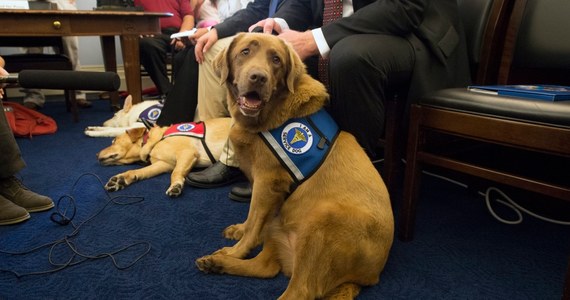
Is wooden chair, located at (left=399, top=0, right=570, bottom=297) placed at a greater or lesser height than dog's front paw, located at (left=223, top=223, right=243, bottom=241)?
greater

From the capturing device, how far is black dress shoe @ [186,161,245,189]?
229cm

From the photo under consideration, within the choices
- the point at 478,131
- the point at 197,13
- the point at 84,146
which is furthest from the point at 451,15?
the point at 197,13

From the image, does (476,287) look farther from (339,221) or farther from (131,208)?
(131,208)

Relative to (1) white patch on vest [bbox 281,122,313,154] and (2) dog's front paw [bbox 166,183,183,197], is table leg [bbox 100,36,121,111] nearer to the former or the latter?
(2) dog's front paw [bbox 166,183,183,197]

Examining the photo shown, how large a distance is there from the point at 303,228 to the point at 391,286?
0.43m

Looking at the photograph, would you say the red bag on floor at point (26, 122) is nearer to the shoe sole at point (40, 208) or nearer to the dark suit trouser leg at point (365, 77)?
the shoe sole at point (40, 208)

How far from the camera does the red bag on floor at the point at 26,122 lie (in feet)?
11.0

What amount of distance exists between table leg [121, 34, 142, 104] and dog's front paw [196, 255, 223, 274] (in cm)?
257

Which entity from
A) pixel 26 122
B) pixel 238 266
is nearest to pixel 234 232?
pixel 238 266

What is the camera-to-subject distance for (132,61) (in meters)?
3.42

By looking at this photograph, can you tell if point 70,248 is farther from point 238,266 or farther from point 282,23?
point 282,23

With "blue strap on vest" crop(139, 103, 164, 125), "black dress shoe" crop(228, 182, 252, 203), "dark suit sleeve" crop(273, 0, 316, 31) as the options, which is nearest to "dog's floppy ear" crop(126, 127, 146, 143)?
"blue strap on vest" crop(139, 103, 164, 125)

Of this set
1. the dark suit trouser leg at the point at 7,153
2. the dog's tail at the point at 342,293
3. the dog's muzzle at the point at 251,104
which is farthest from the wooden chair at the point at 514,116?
the dark suit trouser leg at the point at 7,153

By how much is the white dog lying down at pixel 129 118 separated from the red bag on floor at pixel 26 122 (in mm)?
357
